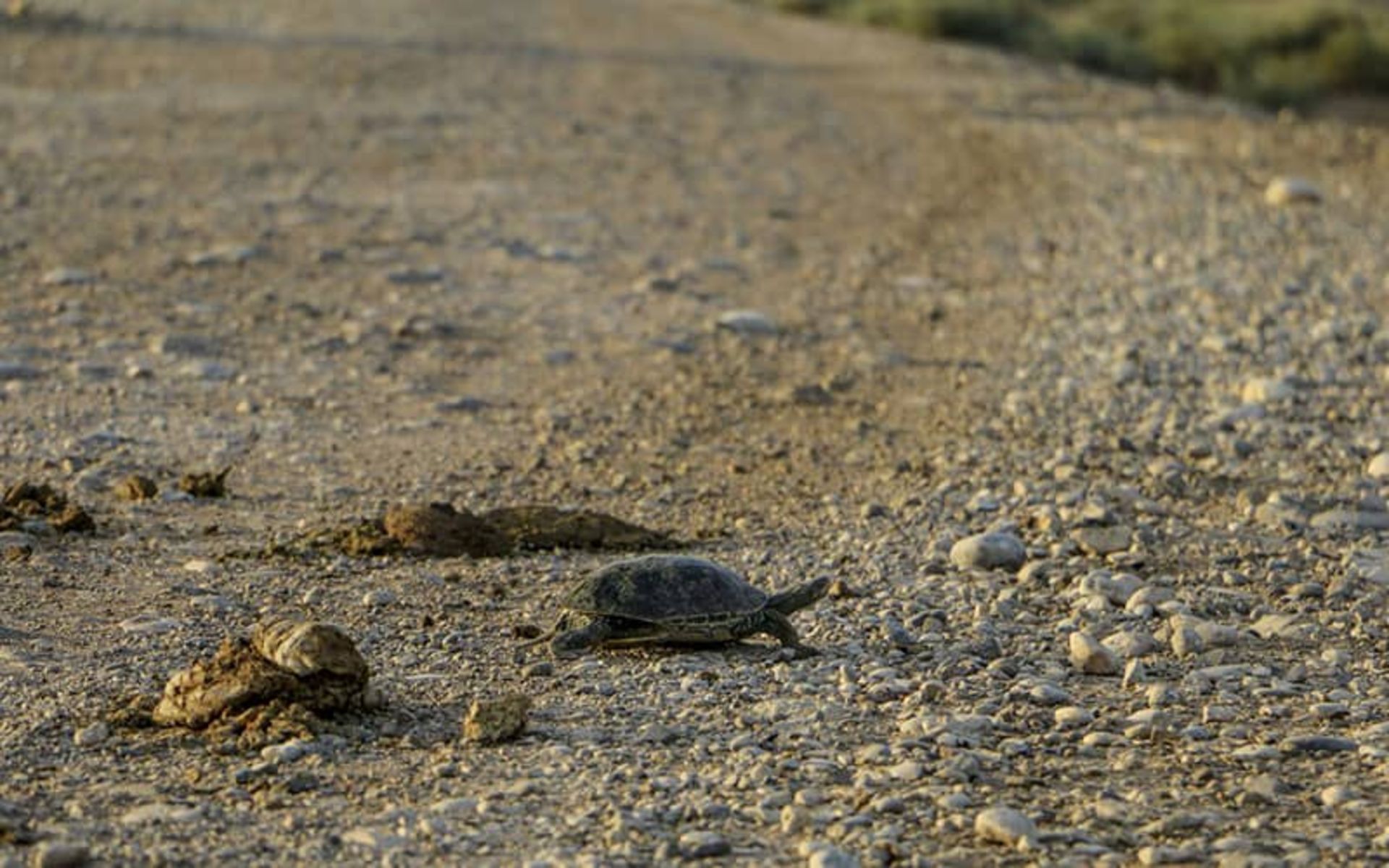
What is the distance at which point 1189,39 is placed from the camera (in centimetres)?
2427

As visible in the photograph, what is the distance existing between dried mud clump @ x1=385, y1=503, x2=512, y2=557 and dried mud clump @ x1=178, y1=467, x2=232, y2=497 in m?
0.79

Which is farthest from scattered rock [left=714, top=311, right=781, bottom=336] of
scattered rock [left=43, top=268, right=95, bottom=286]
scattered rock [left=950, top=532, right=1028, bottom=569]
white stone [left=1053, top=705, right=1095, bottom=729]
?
white stone [left=1053, top=705, right=1095, bottom=729]

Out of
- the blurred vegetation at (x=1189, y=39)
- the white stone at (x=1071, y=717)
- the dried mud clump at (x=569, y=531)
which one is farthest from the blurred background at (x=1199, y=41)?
the white stone at (x=1071, y=717)

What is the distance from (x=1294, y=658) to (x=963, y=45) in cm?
1782

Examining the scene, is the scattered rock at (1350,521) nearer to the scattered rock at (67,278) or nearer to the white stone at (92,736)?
the white stone at (92,736)

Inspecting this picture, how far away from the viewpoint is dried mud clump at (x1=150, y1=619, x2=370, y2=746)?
492cm

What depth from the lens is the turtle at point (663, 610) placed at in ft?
18.2

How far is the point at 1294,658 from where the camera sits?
5.81 m

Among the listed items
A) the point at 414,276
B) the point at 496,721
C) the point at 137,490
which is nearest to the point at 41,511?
the point at 137,490

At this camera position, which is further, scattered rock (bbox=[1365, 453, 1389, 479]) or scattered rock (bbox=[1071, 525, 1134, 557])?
scattered rock (bbox=[1365, 453, 1389, 479])

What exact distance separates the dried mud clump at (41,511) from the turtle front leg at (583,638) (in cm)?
189

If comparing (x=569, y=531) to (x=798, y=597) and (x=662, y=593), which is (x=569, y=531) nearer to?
(x=798, y=597)

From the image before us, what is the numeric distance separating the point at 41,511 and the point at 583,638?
213cm

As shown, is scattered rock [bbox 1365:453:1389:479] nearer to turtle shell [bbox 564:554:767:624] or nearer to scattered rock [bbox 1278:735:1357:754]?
scattered rock [bbox 1278:735:1357:754]
